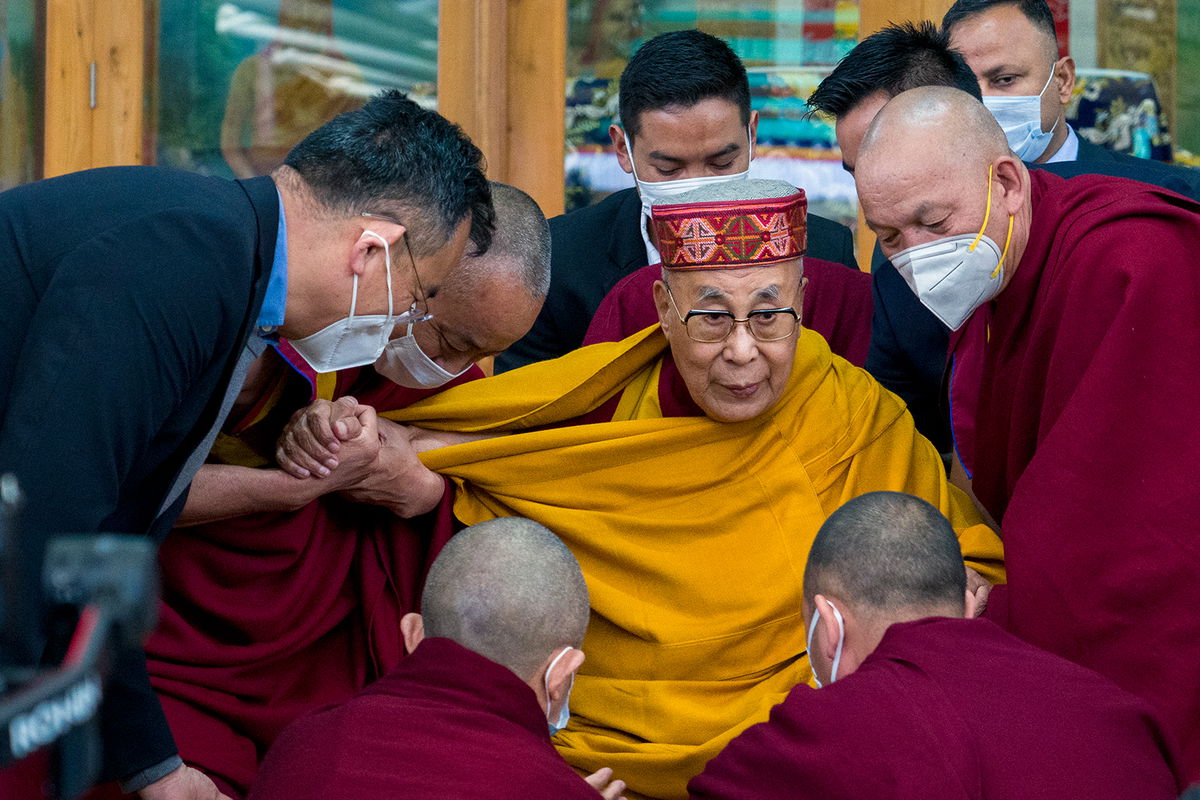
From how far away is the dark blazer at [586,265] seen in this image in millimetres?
4094

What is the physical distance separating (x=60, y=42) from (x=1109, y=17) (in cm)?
366

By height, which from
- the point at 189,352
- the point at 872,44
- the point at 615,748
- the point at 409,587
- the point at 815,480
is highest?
the point at 872,44

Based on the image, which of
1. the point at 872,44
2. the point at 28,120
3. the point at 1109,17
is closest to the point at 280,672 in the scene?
the point at 872,44

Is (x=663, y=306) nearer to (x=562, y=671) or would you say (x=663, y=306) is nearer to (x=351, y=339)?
(x=351, y=339)

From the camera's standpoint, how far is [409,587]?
10.3 feet

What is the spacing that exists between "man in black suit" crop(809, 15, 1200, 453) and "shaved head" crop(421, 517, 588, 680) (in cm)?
149

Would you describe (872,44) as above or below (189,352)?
above

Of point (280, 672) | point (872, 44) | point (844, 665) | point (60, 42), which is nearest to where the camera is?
point (844, 665)

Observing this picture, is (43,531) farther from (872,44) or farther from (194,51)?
(194,51)

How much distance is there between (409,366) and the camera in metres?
3.08

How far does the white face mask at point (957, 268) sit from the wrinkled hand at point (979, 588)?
565mm

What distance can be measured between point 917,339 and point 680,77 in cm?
97

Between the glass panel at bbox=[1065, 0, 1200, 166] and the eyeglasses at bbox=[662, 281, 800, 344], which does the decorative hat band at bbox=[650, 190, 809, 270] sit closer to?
the eyeglasses at bbox=[662, 281, 800, 344]

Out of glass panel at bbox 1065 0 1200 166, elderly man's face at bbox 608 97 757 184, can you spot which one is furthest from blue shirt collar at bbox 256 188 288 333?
glass panel at bbox 1065 0 1200 166
